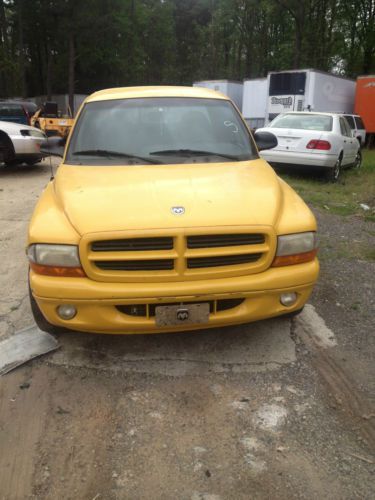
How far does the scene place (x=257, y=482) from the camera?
218 centimetres

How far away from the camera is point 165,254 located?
2.78 m

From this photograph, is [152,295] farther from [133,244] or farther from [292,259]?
[292,259]

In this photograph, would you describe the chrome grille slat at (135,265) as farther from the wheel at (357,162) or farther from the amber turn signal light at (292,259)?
the wheel at (357,162)

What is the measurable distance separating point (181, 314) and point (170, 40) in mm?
56947

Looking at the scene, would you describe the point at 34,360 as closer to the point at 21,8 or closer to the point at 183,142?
the point at 183,142

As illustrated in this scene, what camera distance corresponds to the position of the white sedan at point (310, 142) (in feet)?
32.1

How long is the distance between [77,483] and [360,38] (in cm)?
4467

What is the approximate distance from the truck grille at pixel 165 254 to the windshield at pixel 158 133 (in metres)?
1.15

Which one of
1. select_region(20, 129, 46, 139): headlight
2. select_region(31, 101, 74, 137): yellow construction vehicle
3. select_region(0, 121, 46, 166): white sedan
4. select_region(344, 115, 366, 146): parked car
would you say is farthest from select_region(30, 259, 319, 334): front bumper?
select_region(31, 101, 74, 137): yellow construction vehicle

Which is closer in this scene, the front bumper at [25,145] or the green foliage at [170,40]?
the front bumper at [25,145]

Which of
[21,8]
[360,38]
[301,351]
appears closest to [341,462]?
[301,351]

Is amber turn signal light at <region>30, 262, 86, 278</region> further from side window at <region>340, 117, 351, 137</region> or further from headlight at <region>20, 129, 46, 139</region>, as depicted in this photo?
side window at <region>340, 117, 351, 137</region>

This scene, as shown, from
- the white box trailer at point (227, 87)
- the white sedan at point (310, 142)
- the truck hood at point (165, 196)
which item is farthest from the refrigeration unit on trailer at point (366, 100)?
the truck hood at point (165, 196)

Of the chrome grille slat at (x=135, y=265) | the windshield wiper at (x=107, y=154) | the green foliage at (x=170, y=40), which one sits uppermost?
the green foliage at (x=170, y=40)
